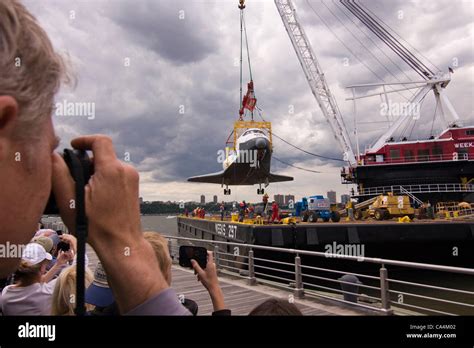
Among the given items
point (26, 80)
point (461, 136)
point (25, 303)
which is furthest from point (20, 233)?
point (461, 136)

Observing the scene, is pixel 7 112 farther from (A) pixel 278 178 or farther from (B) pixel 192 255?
(A) pixel 278 178

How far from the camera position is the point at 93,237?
0.89 meters

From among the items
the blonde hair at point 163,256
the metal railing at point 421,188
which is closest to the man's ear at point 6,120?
the blonde hair at point 163,256

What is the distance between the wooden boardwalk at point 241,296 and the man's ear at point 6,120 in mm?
6559

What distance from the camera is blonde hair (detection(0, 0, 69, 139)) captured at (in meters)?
0.79

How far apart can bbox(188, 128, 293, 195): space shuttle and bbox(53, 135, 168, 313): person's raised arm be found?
78.1ft

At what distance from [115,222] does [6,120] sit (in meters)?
0.34

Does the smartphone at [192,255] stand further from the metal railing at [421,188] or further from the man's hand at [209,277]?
the metal railing at [421,188]

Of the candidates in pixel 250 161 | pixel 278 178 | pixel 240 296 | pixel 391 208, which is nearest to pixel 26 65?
pixel 240 296

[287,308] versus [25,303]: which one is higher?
[287,308]

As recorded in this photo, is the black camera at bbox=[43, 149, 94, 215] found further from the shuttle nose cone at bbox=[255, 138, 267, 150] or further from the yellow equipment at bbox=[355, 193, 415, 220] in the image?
the shuttle nose cone at bbox=[255, 138, 267, 150]

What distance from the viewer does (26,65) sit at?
820mm
